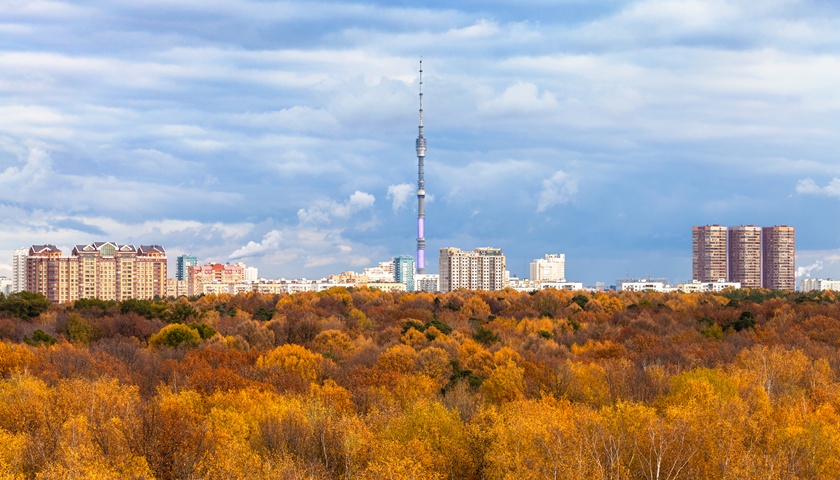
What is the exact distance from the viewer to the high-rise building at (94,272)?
6314 inches

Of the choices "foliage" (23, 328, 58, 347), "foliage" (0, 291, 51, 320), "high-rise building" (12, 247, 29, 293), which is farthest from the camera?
"high-rise building" (12, 247, 29, 293)

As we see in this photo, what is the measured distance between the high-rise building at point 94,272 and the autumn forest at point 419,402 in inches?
3765

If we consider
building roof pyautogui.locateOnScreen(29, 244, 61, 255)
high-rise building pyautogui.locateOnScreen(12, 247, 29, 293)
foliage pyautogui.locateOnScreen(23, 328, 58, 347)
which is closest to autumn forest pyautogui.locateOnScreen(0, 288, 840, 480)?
foliage pyautogui.locateOnScreen(23, 328, 58, 347)

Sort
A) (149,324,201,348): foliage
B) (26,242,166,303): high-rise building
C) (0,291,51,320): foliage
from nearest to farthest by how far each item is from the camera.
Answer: (149,324,201,348): foliage, (0,291,51,320): foliage, (26,242,166,303): high-rise building

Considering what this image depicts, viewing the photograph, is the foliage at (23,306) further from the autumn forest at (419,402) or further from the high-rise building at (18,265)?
the high-rise building at (18,265)

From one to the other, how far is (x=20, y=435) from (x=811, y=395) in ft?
110

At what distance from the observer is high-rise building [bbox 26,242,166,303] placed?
160375mm

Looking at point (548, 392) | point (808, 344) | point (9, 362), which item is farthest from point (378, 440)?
point (808, 344)

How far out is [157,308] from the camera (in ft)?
259

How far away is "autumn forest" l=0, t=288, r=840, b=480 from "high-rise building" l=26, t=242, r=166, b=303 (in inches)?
3765

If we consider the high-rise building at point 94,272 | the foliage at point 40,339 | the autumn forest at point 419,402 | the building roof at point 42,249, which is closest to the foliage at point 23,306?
the autumn forest at point 419,402

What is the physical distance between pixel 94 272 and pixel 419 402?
488 feet

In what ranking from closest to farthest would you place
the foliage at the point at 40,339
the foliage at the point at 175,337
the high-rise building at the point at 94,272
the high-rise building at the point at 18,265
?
the foliage at the point at 40,339 → the foliage at the point at 175,337 → the high-rise building at the point at 94,272 → the high-rise building at the point at 18,265

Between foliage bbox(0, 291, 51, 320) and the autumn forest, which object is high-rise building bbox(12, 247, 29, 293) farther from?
the autumn forest
